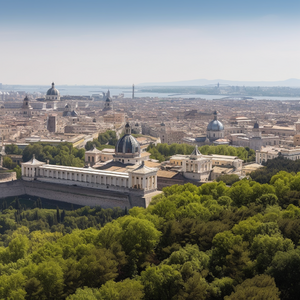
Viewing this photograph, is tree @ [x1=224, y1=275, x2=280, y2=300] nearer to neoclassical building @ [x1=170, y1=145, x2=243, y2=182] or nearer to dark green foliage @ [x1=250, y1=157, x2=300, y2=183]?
dark green foliage @ [x1=250, y1=157, x2=300, y2=183]

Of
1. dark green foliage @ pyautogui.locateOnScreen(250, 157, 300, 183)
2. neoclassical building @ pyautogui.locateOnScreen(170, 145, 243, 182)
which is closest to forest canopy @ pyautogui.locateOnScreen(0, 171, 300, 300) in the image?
dark green foliage @ pyautogui.locateOnScreen(250, 157, 300, 183)

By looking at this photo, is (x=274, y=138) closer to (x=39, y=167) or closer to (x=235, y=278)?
(x=39, y=167)

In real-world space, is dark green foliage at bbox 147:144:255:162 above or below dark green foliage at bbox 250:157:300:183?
below

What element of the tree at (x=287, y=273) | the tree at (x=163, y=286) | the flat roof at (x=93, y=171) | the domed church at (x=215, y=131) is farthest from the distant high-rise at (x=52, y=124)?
the tree at (x=287, y=273)

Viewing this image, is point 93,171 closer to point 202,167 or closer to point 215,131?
point 202,167

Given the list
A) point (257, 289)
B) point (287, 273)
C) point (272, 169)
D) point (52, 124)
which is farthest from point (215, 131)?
point (257, 289)

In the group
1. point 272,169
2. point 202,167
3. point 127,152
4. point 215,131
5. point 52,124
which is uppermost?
point 127,152

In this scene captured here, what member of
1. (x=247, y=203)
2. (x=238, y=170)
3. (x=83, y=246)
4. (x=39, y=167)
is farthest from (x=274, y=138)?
(x=83, y=246)

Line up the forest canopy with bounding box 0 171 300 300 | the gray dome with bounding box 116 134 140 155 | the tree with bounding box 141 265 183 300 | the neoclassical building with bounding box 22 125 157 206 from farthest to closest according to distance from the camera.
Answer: the gray dome with bounding box 116 134 140 155
the neoclassical building with bounding box 22 125 157 206
the tree with bounding box 141 265 183 300
the forest canopy with bounding box 0 171 300 300

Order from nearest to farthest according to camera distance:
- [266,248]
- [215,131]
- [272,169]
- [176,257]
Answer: [266,248] < [176,257] < [272,169] < [215,131]
